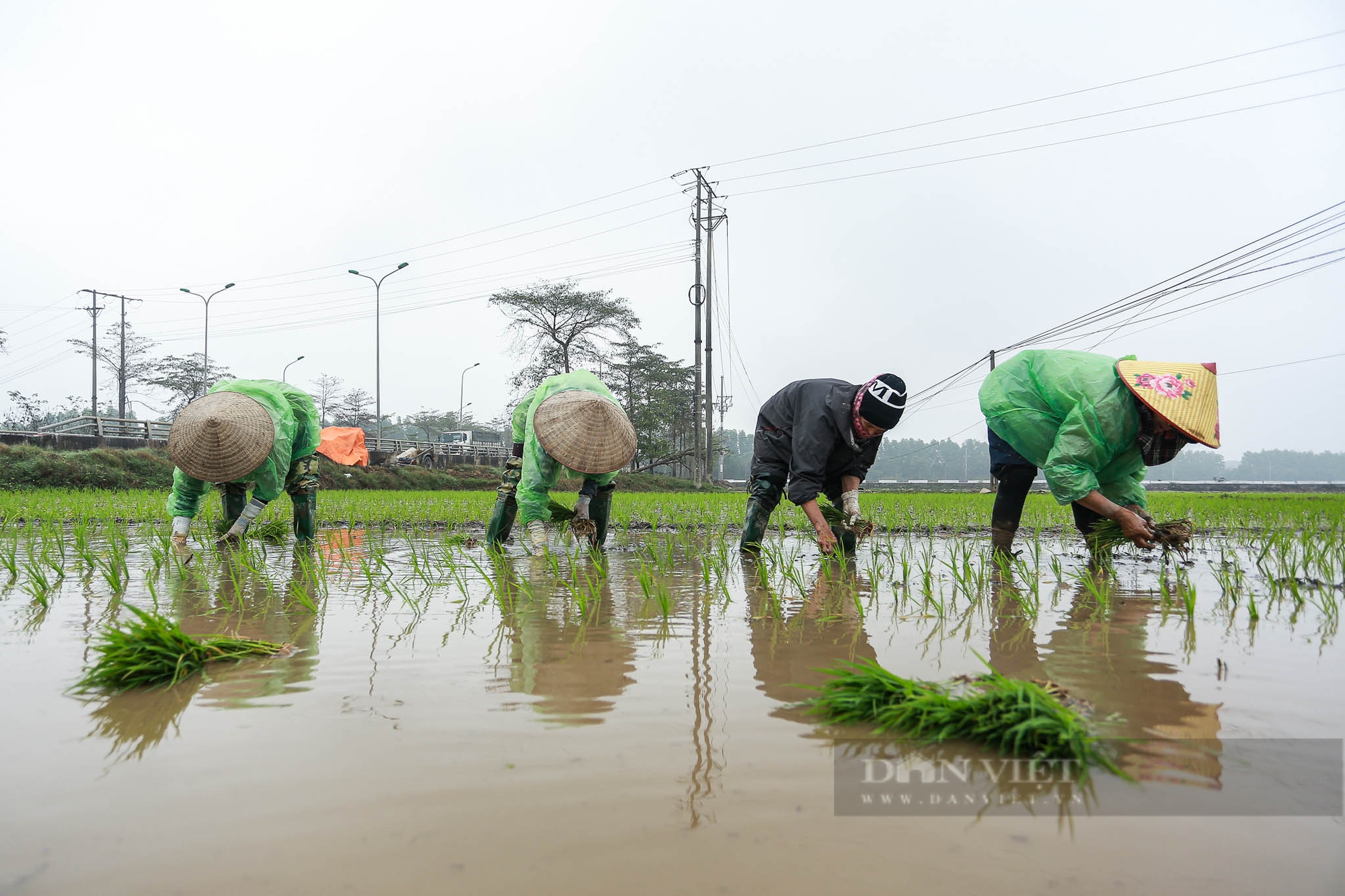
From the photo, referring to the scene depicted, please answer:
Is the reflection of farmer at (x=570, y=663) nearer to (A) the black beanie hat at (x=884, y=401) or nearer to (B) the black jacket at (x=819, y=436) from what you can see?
(B) the black jacket at (x=819, y=436)

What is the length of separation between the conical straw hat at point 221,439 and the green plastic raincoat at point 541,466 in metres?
1.51

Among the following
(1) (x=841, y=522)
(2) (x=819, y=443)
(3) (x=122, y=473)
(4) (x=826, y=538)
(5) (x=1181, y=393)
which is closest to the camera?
(5) (x=1181, y=393)

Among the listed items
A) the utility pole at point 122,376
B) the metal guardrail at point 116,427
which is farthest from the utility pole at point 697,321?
the utility pole at point 122,376

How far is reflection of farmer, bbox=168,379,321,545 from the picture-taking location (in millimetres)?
4230

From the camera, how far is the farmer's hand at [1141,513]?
11.8ft

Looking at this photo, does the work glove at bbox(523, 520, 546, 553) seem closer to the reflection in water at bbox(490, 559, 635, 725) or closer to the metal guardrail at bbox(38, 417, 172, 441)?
the reflection in water at bbox(490, 559, 635, 725)

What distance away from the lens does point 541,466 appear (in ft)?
14.5

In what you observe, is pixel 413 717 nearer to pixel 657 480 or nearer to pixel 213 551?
pixel 213 551

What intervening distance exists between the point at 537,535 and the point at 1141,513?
330 cm

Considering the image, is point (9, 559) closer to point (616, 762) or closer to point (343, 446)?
point (616, 762)

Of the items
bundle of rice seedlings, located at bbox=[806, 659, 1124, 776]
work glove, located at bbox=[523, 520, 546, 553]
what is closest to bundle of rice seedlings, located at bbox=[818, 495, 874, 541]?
work glove, located at bbox=[523, 520, 546, 553]

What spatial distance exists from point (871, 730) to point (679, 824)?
1.72ft

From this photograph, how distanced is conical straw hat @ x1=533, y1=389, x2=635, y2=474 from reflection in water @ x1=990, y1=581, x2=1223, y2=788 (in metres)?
2.25

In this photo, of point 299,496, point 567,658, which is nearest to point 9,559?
point 299,496
